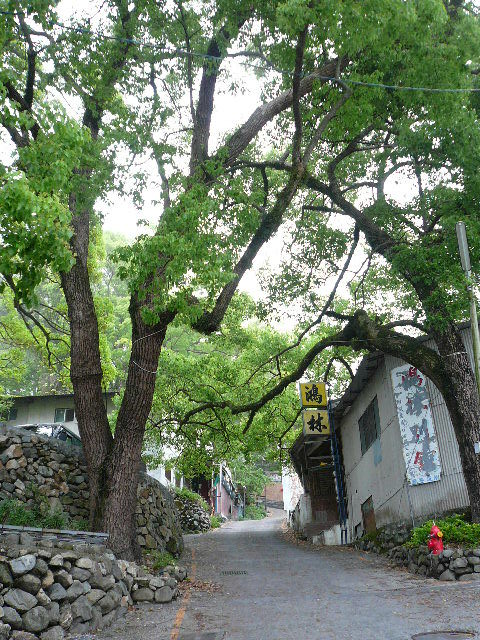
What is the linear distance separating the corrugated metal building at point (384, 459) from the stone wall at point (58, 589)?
6884 millimetres

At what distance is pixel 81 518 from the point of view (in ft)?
40.6

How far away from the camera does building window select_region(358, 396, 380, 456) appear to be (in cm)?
1631

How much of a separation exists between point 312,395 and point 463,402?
8474 mm

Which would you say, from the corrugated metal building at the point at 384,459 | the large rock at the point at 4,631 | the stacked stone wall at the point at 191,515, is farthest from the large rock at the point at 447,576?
the stacked stone wall at the point at 191,515

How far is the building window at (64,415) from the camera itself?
2866 cm

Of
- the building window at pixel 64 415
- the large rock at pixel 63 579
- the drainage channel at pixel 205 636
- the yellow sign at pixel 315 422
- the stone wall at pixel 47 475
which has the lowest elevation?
the drainage channel at pixel 205 636

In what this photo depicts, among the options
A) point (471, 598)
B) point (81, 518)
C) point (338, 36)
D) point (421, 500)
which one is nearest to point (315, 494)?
point (421, 500)

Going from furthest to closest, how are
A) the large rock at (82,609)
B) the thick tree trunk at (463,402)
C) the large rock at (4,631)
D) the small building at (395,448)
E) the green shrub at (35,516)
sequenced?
the small building at (395,448), the thick tree trunk at (463,402), the green shrub at (35,516), the large rock at (82,609), the large rock at (4,631)

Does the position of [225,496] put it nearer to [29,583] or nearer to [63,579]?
[63,579]

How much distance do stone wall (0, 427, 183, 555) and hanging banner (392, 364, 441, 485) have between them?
22.0ft

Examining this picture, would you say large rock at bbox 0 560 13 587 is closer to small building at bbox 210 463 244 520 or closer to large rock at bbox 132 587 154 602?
large rock at bbox 132 587 154 602

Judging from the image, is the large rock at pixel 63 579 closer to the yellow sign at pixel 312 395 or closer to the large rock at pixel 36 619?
the large rock at pixel 36 619

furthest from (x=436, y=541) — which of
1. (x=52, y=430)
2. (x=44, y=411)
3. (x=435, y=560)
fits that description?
(x=44, y=411)

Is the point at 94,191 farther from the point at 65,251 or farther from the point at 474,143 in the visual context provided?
the point at 474,143
